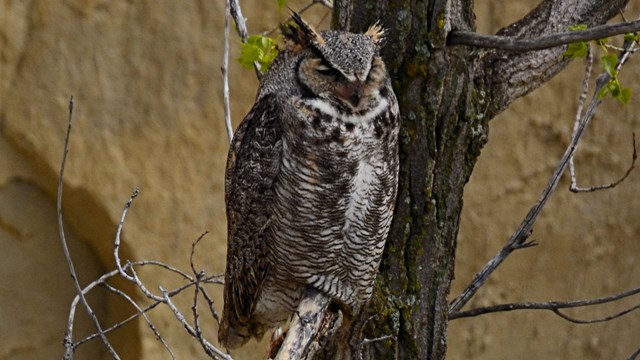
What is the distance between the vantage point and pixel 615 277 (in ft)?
19.2

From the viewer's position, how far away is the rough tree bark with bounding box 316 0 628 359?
2.90 metres

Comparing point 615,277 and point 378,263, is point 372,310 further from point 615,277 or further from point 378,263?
point 615,277

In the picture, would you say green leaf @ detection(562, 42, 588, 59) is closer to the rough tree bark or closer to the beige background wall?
the rough tree bark

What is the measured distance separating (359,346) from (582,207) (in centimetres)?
297

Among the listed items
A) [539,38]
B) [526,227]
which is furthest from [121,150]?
[539,38]

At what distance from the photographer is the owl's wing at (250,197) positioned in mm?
2871

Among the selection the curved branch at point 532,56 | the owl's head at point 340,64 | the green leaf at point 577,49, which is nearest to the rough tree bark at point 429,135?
the curved branch at point 532,56

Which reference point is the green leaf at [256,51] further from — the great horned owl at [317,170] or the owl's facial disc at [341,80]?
the owl's facial disc at [341,80]

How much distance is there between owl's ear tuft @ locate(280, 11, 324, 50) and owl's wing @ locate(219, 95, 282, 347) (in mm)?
158

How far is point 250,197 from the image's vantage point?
117 inches

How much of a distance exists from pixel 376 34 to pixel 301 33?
0.19 meters

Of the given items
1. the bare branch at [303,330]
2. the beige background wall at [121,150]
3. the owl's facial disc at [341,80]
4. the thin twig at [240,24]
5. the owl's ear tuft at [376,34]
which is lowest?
the bare branch at [303,330]

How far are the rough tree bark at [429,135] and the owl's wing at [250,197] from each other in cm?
33

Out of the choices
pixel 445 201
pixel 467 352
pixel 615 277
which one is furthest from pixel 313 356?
pixel 615 277
